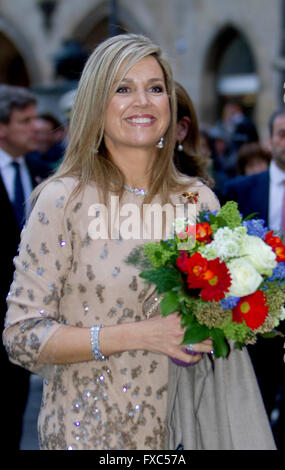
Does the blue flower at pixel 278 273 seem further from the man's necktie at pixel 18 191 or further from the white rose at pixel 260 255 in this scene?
the man's necktie at pixel 18 191

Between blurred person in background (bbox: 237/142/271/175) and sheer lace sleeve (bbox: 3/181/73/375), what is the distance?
4829 mm

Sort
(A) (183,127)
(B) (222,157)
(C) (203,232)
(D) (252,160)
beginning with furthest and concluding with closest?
(B) (222,157) < (D) (252,160) < (A) (183,127) < (C) (203,232)

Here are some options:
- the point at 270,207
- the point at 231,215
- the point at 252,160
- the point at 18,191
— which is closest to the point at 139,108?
the point at 231,215

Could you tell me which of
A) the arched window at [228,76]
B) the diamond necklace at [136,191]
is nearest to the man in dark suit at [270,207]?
the diamond necklace at [136,191]

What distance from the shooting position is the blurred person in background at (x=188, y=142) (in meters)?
4.25

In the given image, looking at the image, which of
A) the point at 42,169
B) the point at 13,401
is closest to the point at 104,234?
the point at 13,401

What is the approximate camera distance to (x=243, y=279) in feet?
8.22

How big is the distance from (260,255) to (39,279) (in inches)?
Answer: 31.2

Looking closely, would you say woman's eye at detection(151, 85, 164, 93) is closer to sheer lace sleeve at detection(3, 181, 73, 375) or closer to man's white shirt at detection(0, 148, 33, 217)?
sheer lace sleeve at detection(3, 181, 73, 375)

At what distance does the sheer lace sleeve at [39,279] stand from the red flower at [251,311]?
2.11 ft

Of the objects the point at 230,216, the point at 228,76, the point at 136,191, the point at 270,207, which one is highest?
the point at 228,76

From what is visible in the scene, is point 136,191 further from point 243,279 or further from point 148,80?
point 243,279

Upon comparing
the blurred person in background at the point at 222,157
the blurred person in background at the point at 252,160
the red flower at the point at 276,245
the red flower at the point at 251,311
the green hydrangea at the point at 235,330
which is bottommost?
the green hydrangea at the point at 235,330

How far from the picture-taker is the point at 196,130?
4328 millimetres
